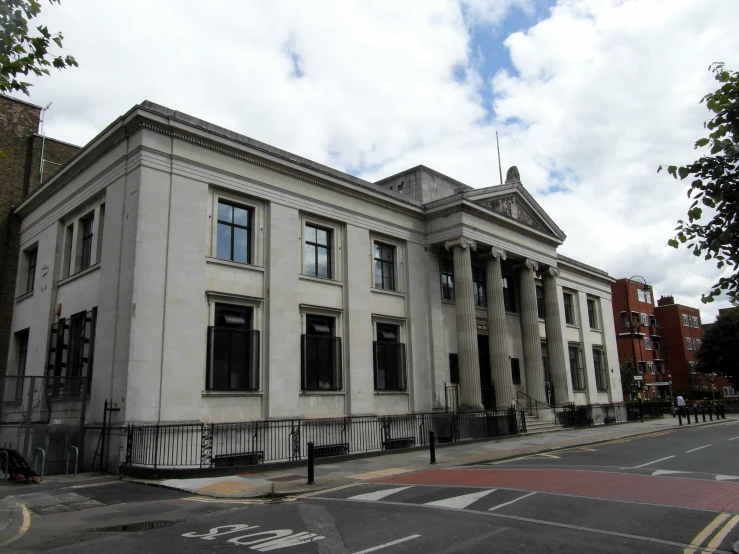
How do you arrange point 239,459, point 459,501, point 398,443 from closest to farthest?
point 459,501 < point 239,459 < point 398,443

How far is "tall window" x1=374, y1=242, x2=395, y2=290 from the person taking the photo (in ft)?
89.3

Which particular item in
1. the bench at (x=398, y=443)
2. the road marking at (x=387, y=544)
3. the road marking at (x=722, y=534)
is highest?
the bench at (x=398, y=443)

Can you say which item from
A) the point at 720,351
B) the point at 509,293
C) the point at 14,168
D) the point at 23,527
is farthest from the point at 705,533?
the point at 720,351

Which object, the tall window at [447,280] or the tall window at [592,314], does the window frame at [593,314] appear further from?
the tall window at [447,280]

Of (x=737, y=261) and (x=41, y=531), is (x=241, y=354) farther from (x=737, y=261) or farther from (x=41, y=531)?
(x=737, y=261)

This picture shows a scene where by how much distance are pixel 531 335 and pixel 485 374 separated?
3.57m

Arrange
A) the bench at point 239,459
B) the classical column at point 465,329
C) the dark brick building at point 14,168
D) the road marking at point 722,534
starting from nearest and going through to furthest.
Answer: the road marking at point 722,534, the bench at point 239,459, the dark brick building at point 14,168, the classical column at point 465,329

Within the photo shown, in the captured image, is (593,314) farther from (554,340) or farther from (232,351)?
(232,351)

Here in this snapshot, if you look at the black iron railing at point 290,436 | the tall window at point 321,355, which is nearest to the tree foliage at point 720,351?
the black iron railing at point 290,436

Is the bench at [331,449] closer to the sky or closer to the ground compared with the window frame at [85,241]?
closer to the ground

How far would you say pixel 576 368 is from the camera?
41.1 metres

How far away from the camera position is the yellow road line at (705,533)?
744 cm

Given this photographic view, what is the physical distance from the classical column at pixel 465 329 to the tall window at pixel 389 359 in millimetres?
2946

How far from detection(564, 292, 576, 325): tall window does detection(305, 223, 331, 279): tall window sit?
2398 cm
